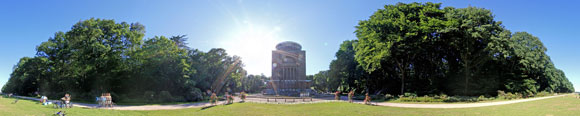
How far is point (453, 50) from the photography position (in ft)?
102

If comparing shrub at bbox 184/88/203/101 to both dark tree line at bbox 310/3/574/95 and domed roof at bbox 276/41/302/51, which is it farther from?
domed roof at bbox 276/41/302/51

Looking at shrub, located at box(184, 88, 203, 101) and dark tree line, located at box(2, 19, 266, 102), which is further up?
dark tree line, located at box(2, 19, 266, 102)

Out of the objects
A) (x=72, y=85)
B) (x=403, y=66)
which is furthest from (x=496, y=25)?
(x=72, y=85)

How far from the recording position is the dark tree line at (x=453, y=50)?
25922mm

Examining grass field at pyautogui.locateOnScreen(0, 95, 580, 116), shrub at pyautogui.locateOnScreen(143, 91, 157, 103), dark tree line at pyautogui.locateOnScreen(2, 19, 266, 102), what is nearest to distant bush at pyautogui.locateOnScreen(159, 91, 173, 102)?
dark tree line at pyautogui.locateOnScreen(2, 19, 266, 102)

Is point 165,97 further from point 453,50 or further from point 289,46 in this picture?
point 453,50

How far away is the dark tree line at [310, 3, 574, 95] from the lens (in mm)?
25922

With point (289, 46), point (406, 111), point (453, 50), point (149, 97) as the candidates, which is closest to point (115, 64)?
point (149, 97)

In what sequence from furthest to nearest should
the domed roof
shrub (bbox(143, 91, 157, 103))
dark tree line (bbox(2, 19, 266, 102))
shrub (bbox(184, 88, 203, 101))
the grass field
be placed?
1. the domed roof
2. shrub (bbox(184, 88, 203, 101))
3. dark tree line (bbox(2, 19, 266, 102))
4. shrub (bbox(143, 91, 157, 103))
5. the grass field

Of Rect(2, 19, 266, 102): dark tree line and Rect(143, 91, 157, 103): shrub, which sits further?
Rect(2, 19, 266, 102): dark tree line

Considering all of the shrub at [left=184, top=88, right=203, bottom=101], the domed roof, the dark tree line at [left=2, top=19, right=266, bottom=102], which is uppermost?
the domed roof

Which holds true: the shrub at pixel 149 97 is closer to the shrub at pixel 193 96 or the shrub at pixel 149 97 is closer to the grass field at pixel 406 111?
the shrub at pixel 193 96

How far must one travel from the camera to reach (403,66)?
32.8 meters

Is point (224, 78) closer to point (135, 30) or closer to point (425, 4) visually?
point (135, 30)
